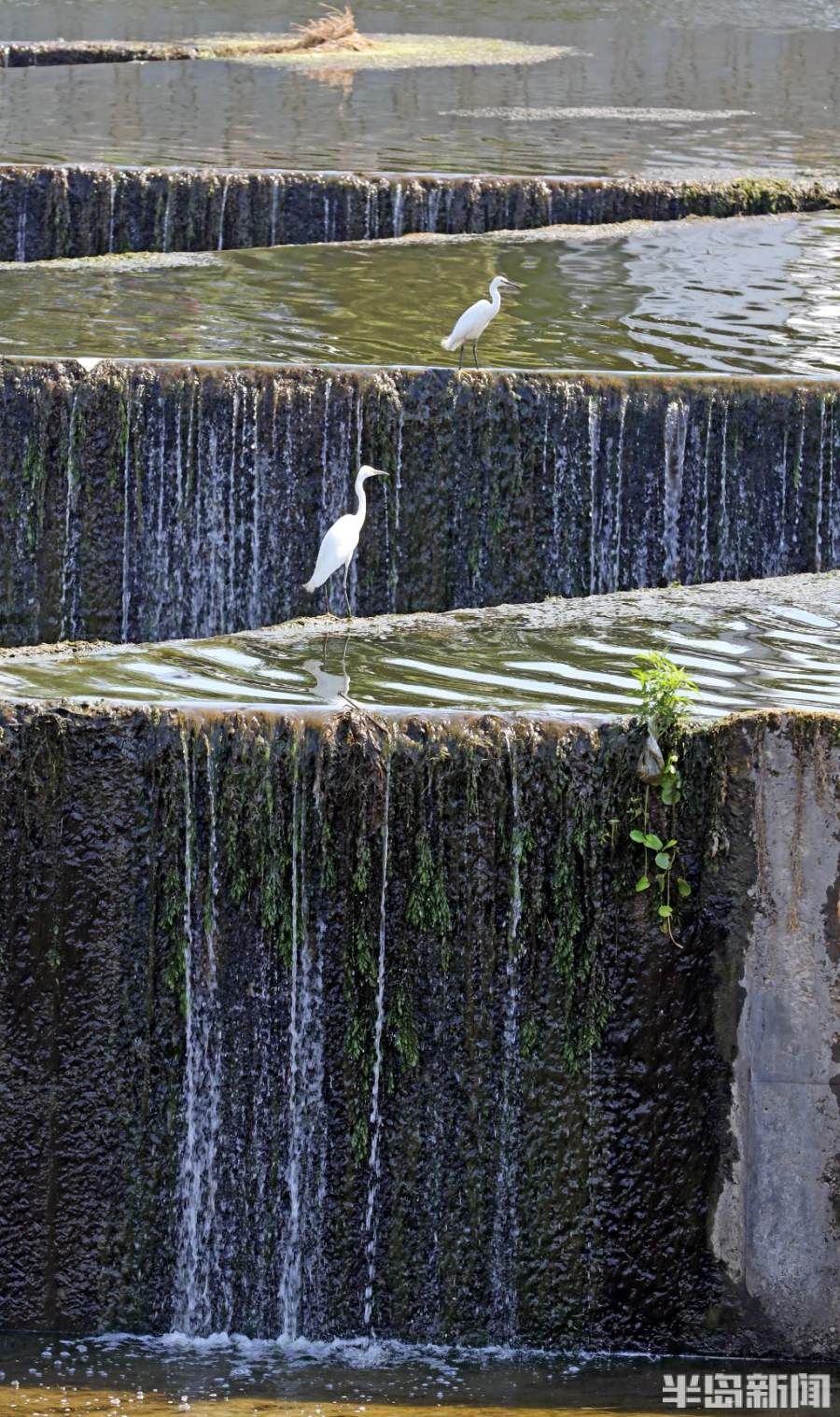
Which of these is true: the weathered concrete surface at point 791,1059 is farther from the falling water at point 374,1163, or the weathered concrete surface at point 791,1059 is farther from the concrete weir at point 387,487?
the concrete weir at point 387,487

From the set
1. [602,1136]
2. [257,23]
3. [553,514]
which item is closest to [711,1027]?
[602,1136]

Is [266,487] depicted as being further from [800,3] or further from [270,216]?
[800,3]

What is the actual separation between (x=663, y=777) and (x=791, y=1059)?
102 cm

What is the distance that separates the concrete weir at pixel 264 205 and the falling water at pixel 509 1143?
847 cm

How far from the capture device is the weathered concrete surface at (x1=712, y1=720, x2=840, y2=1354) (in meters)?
7.54

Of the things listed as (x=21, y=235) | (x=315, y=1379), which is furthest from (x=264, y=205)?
(x=315, y=1379)

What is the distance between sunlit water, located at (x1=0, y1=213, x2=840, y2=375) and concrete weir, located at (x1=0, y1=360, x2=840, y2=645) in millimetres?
783

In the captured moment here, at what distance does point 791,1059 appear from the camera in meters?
7.58

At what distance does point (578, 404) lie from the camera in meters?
10.7

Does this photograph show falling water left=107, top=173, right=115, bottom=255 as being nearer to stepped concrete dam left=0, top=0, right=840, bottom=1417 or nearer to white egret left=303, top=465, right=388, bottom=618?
stepped concrete dam left=0, top=0, right=840, bottom=1417

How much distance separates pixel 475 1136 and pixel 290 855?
1.15 metres

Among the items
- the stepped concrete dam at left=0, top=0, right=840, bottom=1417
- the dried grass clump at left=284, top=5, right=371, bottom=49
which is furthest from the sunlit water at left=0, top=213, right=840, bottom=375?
the dried grass clump at left=284, top=5, right=371, bottom=49

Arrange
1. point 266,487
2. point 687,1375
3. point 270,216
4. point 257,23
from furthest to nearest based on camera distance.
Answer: point 257,23, point 270,216, point 266,487, point 687,1375

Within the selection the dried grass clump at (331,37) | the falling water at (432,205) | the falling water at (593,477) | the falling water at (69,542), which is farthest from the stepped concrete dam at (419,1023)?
the dried grass clump at (331,37)
